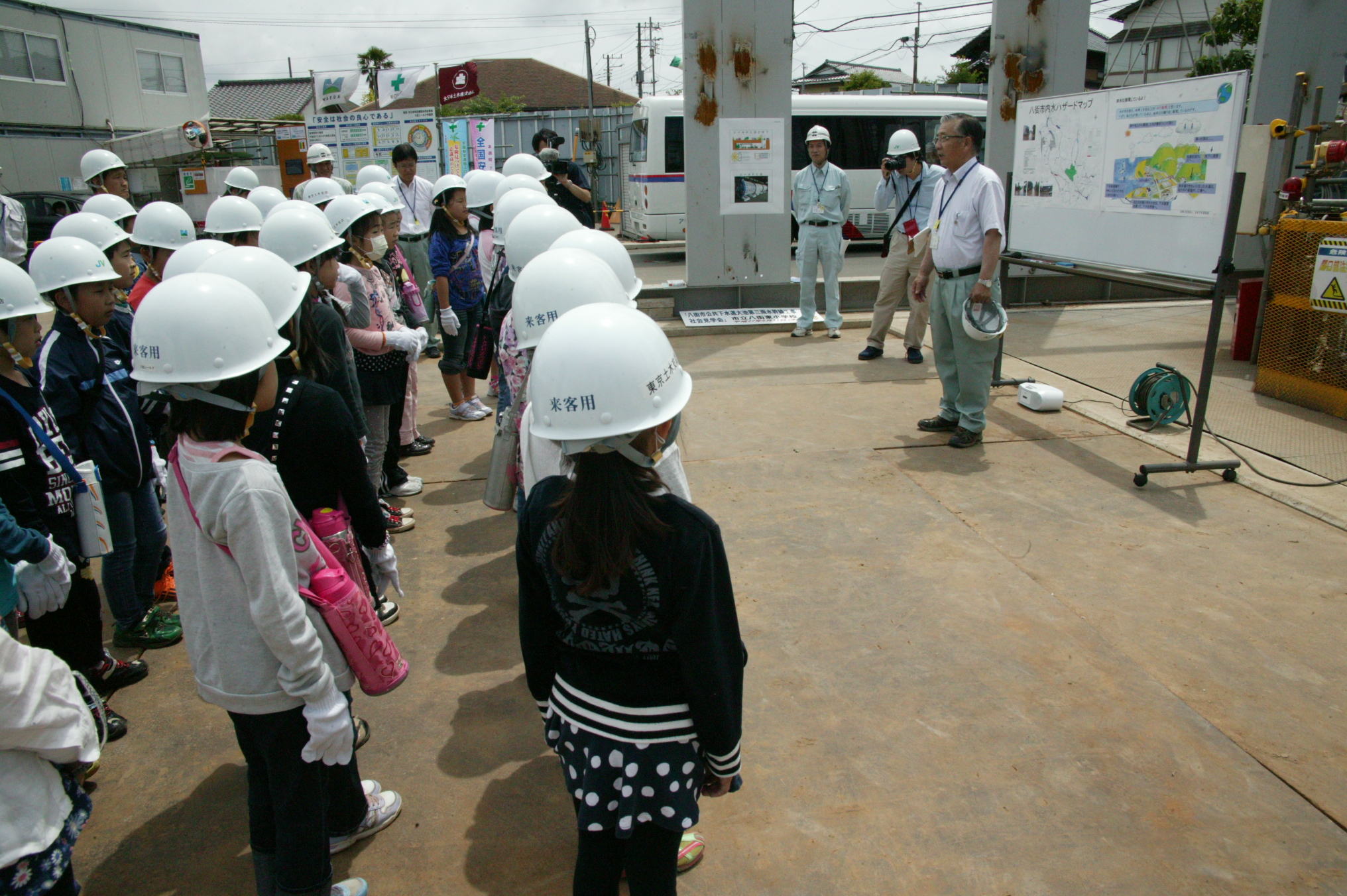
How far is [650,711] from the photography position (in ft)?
5.48

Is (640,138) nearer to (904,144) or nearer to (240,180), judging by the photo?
(904,144)

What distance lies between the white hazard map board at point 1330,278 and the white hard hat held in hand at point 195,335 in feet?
21.7

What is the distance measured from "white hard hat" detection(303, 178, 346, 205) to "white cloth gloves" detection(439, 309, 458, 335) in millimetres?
1059

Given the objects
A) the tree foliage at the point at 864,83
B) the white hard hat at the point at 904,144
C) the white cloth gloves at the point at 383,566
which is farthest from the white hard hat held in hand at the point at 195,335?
the tree foliage at the point at 864,83

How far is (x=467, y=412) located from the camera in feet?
22.1

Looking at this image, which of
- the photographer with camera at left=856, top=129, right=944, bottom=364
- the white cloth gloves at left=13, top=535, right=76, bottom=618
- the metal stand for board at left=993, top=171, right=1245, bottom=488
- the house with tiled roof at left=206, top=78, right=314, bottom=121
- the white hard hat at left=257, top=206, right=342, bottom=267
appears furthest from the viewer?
the house with tiled roof at left=206, top=78, right=314, bottom=121

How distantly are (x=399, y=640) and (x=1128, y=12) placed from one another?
134 feet

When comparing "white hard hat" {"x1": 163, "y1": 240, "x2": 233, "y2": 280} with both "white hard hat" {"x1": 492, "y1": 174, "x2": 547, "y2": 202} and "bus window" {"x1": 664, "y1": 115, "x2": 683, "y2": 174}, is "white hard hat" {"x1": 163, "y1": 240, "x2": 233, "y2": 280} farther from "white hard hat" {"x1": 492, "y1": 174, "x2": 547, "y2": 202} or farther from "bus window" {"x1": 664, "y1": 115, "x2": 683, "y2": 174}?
"bus window" {"x1": 664, "y1": 115, "x2": 683, "y2": 174}

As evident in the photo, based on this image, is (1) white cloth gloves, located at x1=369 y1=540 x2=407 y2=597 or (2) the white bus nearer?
(1) white cloth gloves, located at x1=369 y1=540 x2=407 y2=597

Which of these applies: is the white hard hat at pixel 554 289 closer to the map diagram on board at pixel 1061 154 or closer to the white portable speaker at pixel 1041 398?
the white portable speaker at pixel 1041 398

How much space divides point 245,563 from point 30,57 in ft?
100

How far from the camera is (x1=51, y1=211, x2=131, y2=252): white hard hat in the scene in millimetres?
3963

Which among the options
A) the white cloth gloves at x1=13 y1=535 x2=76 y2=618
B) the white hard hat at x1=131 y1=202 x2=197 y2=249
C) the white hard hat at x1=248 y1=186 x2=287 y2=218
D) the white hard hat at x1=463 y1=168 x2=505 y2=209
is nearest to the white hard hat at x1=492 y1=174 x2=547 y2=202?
the white hard hat at x1=463 y1=168 x2=505 y2=209

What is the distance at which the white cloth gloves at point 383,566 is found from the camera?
268 centimetres
